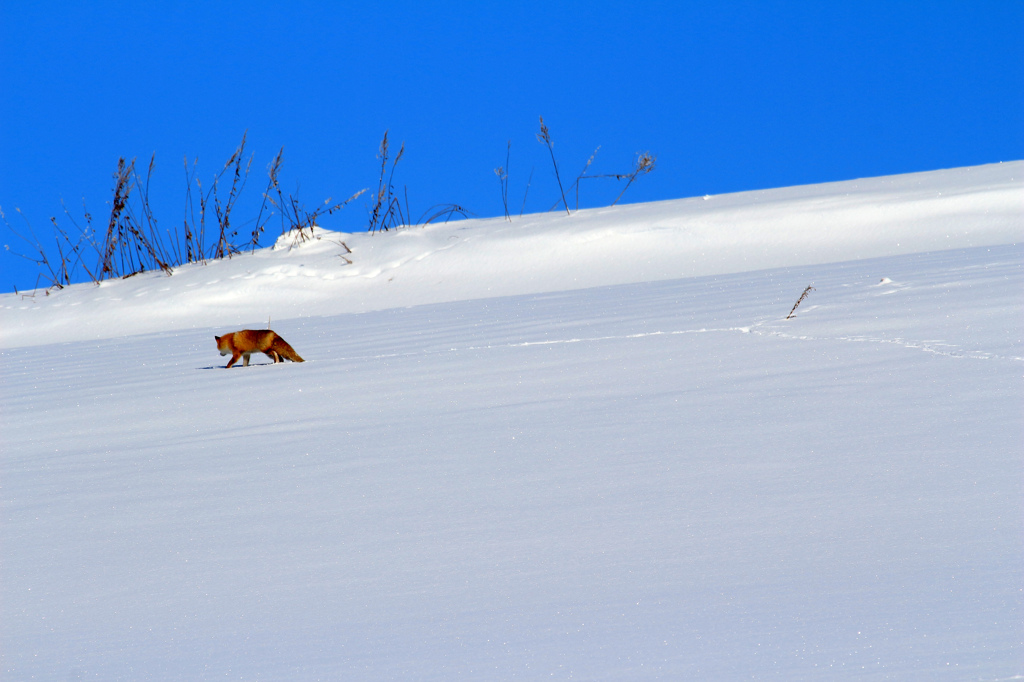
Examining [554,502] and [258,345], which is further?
[258,345]

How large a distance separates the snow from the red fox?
0.09 metres

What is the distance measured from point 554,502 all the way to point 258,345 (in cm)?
185

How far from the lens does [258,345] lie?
291cm

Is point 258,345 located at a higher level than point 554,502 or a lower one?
higher

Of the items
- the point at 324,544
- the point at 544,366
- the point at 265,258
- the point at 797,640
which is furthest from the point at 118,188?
the point at 797,640

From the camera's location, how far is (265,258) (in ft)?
20.3

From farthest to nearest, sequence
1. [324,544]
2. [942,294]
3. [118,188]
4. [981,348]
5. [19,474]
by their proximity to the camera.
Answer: [118,188]
[942,294]
[981,348]
[19,474]
[324,544]

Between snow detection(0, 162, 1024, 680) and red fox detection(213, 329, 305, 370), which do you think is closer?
snow detection(0, 162, 1024, 680)

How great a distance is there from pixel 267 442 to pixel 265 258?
459 centimetres

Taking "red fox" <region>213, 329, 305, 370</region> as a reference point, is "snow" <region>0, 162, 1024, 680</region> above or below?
below

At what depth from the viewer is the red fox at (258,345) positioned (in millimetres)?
2898

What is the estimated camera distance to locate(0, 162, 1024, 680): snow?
92 centimetres

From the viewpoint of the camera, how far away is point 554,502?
1.29m

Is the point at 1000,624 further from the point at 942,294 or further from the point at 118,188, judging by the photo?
the point at 118,188
